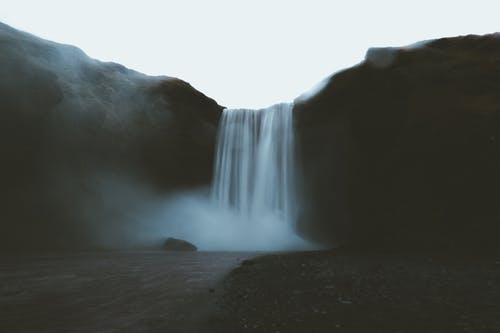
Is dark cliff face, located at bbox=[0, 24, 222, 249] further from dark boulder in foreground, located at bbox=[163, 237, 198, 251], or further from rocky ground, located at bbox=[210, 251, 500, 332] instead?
rocky ground, located at bbox=[210, 251, 500, 332]

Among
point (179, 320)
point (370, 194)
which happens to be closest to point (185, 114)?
point (370, 194)

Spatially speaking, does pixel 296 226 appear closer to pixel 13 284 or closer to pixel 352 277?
pixel 352 277

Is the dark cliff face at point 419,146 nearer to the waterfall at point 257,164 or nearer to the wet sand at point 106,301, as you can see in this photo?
the waterfall at point 257,164

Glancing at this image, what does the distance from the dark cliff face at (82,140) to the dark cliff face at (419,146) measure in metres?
13.8

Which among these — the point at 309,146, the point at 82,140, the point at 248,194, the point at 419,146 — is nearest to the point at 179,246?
the point at 248,194

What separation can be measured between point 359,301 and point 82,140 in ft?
81.9

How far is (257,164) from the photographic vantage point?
92.3ft

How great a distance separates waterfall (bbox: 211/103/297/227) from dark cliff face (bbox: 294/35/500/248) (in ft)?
15.6

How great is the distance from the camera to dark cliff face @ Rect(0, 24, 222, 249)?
20.1m

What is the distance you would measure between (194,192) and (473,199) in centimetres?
2266

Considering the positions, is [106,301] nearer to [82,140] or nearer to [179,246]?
[179,246]

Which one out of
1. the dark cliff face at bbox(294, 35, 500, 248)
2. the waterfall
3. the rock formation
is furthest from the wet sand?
the waterfall

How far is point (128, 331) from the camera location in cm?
389

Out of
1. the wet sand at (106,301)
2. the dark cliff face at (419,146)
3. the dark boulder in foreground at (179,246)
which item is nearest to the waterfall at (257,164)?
the dark cliff face at (419,146)
